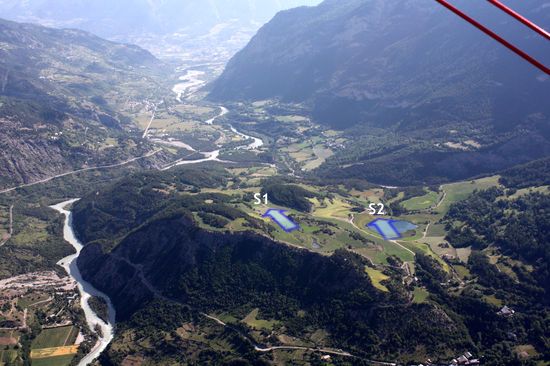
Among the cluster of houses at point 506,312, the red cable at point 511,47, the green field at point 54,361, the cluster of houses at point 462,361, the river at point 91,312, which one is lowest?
the river at point 91,312

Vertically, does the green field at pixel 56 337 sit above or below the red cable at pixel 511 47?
below

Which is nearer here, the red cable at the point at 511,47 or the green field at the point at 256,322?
the red cable at the point at 511,47

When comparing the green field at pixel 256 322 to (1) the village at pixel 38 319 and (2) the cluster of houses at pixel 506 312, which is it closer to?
(1) the village at pixel 38 319

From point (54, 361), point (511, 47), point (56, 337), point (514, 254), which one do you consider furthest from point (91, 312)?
point (511, 47)

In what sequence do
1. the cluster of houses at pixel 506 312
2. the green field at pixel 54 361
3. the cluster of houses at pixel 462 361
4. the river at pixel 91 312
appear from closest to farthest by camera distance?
the cluster of houses at pixel 462 361, the green field at pixel 54 361, the cluster of houses at pixel 506 312, the river at pixel 91 312

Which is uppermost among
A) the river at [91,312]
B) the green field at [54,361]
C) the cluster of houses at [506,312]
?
the green field at [54,361]

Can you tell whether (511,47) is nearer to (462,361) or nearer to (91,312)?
(462,361)

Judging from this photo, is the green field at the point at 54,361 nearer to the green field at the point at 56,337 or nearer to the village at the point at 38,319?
the village at the point at 38,319

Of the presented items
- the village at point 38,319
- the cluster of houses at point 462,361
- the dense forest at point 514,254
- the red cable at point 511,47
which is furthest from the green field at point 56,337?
the red cable at point 511,47

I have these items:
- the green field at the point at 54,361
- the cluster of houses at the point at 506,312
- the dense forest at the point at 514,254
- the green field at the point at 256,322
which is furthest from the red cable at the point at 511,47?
the green field at the point at 54,361

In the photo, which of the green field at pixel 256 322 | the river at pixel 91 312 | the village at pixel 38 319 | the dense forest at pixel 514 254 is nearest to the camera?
the dense forest at pixel 514 254
